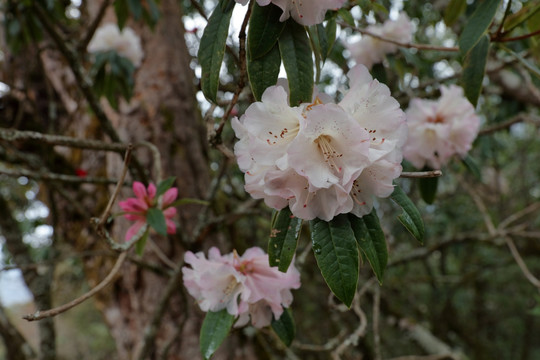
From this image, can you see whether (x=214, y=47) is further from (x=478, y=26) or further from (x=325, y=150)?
(x=478, y=26)

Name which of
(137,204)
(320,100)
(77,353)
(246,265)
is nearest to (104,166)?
(137,204)

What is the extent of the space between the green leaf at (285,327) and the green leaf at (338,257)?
13.3 inches

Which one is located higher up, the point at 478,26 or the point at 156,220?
the point at 478,26

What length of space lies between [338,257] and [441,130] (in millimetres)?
793

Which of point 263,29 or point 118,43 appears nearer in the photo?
point 263,29

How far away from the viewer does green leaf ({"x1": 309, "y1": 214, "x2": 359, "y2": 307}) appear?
54 cm

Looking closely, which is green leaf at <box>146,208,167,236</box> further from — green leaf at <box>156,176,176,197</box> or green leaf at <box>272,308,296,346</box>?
green leaf at <box>272,308,296,346</box>

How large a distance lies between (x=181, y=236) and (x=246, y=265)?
0.65 metres

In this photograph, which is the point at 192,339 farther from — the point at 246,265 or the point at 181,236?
the point at 246,265

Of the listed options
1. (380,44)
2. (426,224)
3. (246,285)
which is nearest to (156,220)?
(246,285)

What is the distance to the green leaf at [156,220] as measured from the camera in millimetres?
940

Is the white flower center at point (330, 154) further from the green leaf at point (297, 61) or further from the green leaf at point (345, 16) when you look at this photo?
the green leaf at point (345, 16)

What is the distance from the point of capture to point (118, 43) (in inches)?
68.1

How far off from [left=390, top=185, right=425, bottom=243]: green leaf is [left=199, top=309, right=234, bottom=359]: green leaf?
39cm
